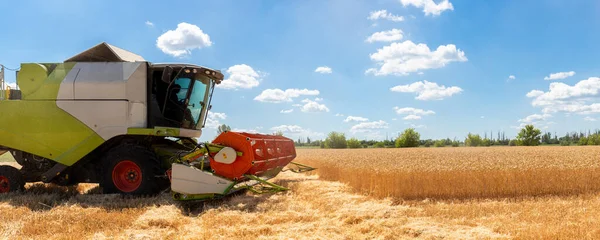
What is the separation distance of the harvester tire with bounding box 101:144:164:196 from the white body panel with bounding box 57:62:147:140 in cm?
41

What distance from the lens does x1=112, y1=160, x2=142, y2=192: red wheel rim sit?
756 cm

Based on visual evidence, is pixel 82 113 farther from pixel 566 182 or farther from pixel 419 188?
pixel 566 182

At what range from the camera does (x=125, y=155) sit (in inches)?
297

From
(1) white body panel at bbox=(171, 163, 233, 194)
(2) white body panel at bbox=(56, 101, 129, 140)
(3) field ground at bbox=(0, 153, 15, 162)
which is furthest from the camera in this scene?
(3) field ground at bbox=(0, 153, 15, 162)

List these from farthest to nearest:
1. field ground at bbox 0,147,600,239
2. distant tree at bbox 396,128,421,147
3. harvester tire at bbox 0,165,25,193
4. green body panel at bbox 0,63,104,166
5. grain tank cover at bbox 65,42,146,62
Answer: distant tree at bbox 396,128,421,147
grain tank cover at bbox 65,42,146,62
harvester tire at bbox 0,165,25,193
green body panel at bbox 0,63,104,166
field ground at bbox 0,147,600,239

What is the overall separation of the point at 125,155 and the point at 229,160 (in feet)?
7.01

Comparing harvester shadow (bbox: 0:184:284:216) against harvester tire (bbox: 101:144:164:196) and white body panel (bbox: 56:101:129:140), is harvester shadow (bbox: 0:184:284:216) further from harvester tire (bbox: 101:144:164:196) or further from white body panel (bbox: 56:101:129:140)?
white body panel (bbox: 56:101:129:140)

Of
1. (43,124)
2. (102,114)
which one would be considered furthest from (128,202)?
(43,124)

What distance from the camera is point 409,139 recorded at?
216ft

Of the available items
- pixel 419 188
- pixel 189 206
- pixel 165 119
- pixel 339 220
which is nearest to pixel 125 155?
pixel 165 119

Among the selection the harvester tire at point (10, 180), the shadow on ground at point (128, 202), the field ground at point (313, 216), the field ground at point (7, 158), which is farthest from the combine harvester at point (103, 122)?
the field ground at point (7, 158)

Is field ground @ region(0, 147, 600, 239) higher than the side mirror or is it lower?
lower

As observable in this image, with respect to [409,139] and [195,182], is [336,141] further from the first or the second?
[195,182]

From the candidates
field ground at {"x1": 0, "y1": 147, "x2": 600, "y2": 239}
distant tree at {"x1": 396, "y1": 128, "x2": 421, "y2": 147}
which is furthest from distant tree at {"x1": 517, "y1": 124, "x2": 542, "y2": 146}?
field ground at {"x1": 0, "y1": 147, "x2": 600, "y2": 239}
